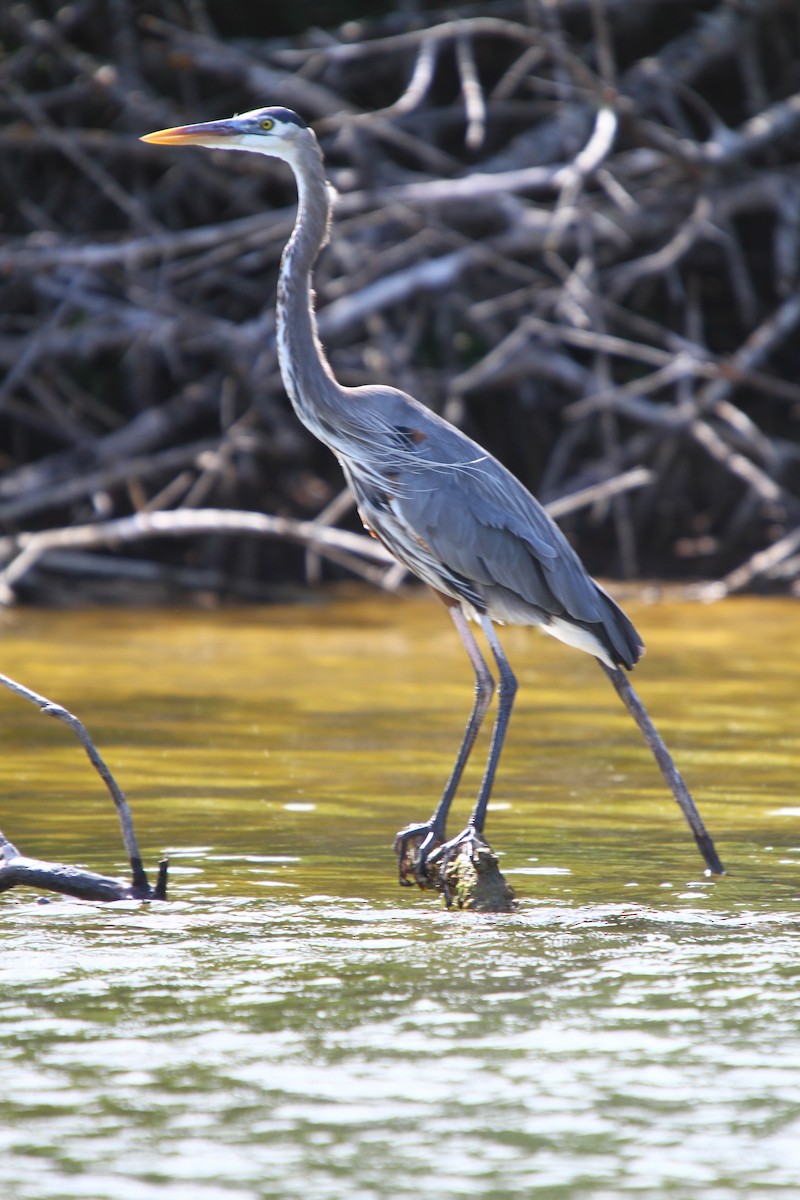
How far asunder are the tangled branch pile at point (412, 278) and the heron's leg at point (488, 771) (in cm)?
340

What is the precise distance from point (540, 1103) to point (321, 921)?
126 cm

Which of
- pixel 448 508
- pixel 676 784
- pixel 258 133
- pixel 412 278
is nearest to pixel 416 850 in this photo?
pixel 676 784

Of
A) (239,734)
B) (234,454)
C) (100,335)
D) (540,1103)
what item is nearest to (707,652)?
(239,734)

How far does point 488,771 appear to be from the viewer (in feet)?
16.1

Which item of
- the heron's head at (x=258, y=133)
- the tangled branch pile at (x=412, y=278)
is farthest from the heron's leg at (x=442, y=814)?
the tangled branch pile at (x=412, y=278)

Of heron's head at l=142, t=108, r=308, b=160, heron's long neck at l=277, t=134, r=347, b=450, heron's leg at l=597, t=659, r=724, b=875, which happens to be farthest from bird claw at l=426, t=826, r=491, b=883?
heron's head at l=142, t=108, r=308, b=160

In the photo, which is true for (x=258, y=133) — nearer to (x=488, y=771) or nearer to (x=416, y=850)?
(x=488, y=771)

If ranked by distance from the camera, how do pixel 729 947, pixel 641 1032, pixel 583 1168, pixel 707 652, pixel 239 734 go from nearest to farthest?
pixel 583 1168 < pixel 641 1032 < pixel 729 947 < pixel 239 734 < pixel 707 652

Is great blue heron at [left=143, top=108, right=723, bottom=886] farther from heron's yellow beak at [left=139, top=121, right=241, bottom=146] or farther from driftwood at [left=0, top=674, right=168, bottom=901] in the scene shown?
driftwood at [left=0, top=674, right=168, bottom=901]

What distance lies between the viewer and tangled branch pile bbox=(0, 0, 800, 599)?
975cm

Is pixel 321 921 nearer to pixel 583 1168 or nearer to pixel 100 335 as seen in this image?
pixel 583 1168

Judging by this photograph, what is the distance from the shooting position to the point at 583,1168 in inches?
111

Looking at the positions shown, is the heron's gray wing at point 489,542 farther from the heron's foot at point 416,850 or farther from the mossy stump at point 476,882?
the mossy stump at point 476,882

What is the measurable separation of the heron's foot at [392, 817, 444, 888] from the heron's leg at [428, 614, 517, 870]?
0.08 feet
